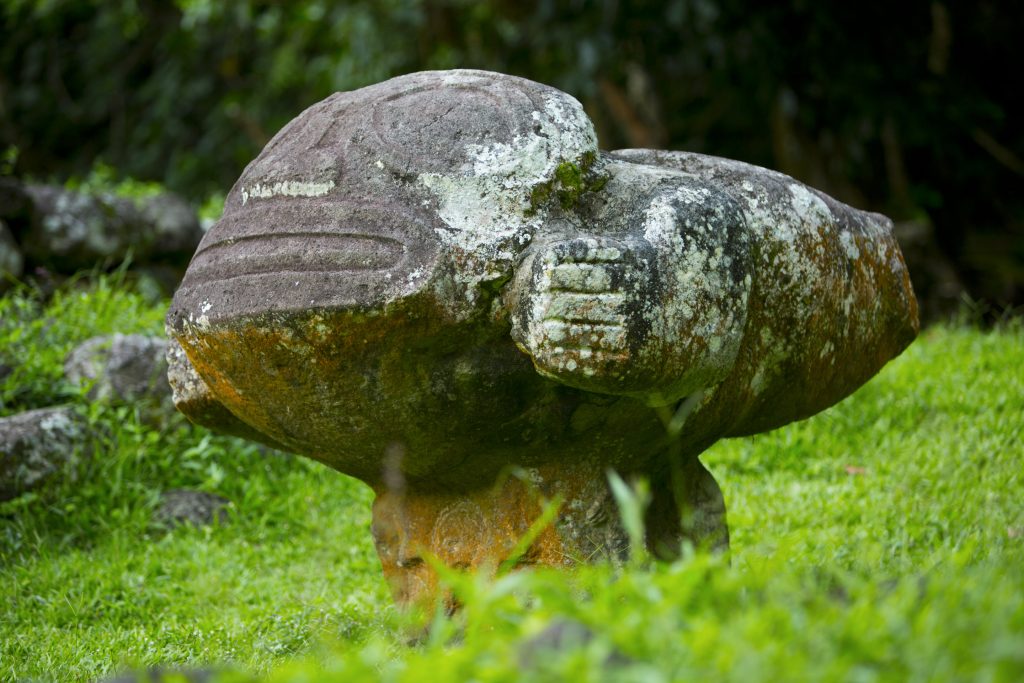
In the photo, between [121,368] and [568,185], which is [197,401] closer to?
[568,185]

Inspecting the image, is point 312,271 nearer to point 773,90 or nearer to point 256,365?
point 256,365

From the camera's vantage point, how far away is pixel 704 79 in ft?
26.2

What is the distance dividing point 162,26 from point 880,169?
600cm

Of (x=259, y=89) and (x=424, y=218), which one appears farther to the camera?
(x=259, y=89)

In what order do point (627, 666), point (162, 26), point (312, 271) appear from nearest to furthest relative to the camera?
point (627, 666) → point (312, 271) → point (162, 26)

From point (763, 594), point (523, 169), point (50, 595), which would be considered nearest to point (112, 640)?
point (50, 595)

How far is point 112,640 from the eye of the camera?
125 inches

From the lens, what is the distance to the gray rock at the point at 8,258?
559 centimetres

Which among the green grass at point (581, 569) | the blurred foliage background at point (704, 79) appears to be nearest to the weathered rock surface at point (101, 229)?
the blurred foliage background at point (704, 79)

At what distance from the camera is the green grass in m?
1.40

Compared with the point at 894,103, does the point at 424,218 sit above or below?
above

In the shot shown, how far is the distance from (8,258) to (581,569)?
4345 millimetres

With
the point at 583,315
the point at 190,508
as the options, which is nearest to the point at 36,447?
the point at 190,508

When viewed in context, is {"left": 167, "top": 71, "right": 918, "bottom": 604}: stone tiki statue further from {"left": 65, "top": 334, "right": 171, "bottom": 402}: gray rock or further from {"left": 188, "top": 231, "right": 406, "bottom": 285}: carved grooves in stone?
{"left": 65, "top": 334, "right": 171, "bottom": 402}: gray rock
